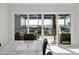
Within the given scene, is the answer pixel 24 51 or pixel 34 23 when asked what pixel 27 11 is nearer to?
pixel 34 23

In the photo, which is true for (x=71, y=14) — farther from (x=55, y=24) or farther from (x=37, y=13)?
(x=37, y=13)

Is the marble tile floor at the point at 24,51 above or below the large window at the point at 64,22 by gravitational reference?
below

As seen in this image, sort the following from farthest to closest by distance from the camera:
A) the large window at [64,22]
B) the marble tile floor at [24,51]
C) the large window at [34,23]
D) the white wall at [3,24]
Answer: the large window at [34,23] → the large window at [64,22] → the white wall at [3,24] → the marble tile floor at [24,51]

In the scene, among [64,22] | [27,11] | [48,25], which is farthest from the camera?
[48,25]

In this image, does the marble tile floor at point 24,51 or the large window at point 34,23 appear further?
the large window at point 34,23

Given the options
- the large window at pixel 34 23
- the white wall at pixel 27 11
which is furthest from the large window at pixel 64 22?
the large window at pixel 34 23

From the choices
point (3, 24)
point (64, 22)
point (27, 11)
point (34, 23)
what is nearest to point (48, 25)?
point (34, 23)

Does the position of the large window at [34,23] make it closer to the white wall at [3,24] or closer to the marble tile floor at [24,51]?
the white wall at [3,24]

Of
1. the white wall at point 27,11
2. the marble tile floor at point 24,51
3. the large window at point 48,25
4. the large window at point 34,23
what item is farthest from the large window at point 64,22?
the marble tile floor at point 24,51

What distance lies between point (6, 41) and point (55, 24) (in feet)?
9.72

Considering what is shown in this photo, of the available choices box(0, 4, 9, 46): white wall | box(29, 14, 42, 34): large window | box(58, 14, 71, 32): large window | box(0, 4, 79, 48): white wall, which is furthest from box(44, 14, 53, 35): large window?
box(0, 4, 9, 46): white wall

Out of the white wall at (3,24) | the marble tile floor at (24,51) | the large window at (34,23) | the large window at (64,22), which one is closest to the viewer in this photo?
the marble tile floor at (24,51)

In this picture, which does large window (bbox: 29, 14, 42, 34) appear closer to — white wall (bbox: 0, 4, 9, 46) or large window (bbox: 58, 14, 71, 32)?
large window (bbox: 58, 14, 71, 32)

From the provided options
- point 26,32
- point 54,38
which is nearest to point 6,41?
point 26,32
